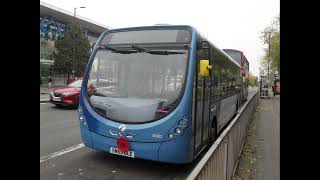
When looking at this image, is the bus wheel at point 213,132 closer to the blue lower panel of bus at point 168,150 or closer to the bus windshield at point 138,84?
the blue lower panel of bus at point 168,150

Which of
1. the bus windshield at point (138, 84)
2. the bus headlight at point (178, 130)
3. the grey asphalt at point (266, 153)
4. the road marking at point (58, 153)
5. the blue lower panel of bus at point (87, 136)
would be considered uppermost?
the bus windshield at point (138, 84)

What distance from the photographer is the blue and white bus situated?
6.63 m

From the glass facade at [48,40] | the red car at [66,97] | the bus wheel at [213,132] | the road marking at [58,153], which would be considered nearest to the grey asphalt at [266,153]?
the bus wheel at [213,132]

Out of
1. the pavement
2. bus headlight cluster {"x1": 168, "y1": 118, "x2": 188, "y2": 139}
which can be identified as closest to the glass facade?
the pavement

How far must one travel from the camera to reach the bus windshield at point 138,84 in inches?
268

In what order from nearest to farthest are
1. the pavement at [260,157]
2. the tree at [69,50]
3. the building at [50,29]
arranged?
the pavement at [260,157] → the tree at [69,50] → the building at [50,29]

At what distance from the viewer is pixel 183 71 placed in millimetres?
7012

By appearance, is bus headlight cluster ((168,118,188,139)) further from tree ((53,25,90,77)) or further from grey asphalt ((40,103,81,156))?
tree ((53,25,90,77))

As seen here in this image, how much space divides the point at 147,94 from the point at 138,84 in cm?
29

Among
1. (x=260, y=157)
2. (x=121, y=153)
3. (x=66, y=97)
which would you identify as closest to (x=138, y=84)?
(x=121, y=153)
